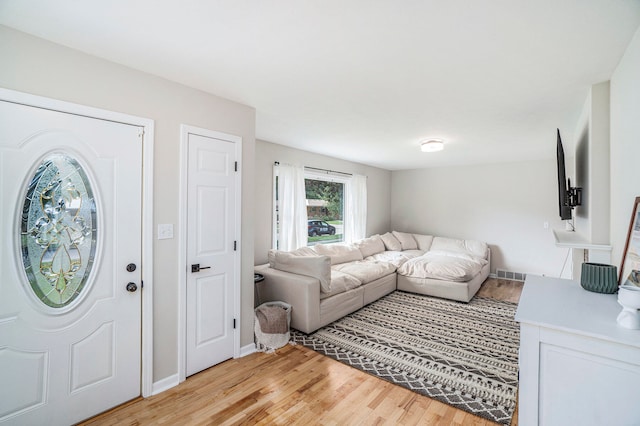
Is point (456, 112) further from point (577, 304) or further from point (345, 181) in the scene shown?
point (345, 181)

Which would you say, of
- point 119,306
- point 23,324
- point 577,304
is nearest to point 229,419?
point 119,306

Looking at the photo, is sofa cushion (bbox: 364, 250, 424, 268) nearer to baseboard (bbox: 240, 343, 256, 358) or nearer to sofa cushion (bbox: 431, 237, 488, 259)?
sofa cushion (bbox: 431, 237, 488, 259)

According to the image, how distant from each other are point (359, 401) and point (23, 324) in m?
2.22

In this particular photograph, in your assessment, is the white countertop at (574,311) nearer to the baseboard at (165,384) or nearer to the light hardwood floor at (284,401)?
the light hardwood floor at (284,401)

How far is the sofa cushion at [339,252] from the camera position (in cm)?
473

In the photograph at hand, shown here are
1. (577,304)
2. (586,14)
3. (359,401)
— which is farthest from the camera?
(359,401)

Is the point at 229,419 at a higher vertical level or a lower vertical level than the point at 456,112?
lower

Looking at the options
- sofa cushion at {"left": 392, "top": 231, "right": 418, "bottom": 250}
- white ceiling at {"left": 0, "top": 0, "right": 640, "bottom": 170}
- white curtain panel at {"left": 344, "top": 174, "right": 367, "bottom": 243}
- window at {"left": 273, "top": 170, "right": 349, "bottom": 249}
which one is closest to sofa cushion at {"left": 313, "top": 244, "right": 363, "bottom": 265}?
window at {"left": 273, "top": 170, "right": 349, "bottom": 249}

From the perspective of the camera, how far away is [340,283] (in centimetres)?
367

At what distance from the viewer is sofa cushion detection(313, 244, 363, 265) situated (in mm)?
4730

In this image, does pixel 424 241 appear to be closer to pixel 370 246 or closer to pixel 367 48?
pixel 370 246

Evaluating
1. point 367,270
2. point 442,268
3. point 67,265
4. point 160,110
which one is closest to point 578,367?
point 67,265

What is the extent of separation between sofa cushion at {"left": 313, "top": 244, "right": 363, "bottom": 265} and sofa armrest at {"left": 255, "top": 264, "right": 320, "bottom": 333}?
1.25 metres

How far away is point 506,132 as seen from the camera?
11.6 ft
